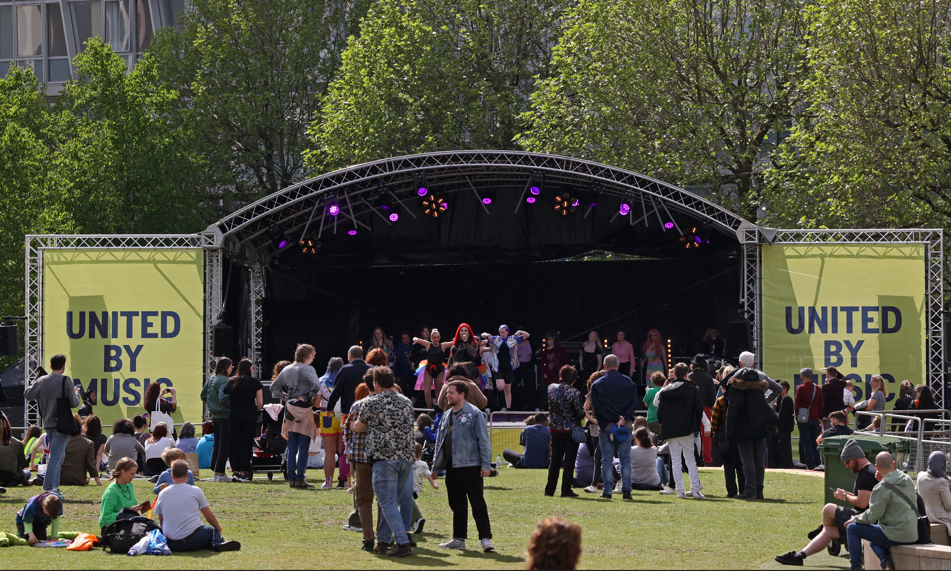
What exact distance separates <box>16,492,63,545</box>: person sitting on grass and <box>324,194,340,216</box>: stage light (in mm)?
11452

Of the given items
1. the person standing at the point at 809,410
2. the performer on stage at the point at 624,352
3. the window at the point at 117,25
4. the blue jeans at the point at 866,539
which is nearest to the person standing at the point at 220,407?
the blue jeans at the point at 866,539

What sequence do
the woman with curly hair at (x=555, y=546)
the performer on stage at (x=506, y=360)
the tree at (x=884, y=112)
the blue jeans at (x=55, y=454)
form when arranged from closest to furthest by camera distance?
the woman with curly hair at (x=555, y=546) < the blue jeans at (x=55, y=454) < the tree at (x=884, y=112) < the performer on stage at (x=506, y=360)

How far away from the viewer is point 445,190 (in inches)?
832

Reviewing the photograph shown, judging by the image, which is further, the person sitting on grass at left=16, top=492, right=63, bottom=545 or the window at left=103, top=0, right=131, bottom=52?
the window at left=103, top=0, right=131, bottom=52

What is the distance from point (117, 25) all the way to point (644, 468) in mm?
28987

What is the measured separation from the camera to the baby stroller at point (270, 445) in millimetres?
12523

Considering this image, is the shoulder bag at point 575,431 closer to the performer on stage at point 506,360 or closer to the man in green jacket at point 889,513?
the man in green jacket at point 889,513

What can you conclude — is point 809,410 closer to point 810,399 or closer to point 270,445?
point 810,399

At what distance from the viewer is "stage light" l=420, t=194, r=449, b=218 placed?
69.6 feet

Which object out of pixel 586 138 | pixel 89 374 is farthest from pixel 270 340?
pixel 586 138

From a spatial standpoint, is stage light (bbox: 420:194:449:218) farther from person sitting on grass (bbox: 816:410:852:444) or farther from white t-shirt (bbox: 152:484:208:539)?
white t-shirt (bbox: 152:484:208:539)

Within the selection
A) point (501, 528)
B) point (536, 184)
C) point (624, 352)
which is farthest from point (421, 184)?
point (501, 528)

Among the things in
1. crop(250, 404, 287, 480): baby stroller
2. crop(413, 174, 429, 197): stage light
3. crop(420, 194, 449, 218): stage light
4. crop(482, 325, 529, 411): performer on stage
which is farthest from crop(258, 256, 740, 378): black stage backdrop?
crop(250, 404, 287, 480): baby stroller

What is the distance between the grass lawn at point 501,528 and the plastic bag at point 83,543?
102mm
